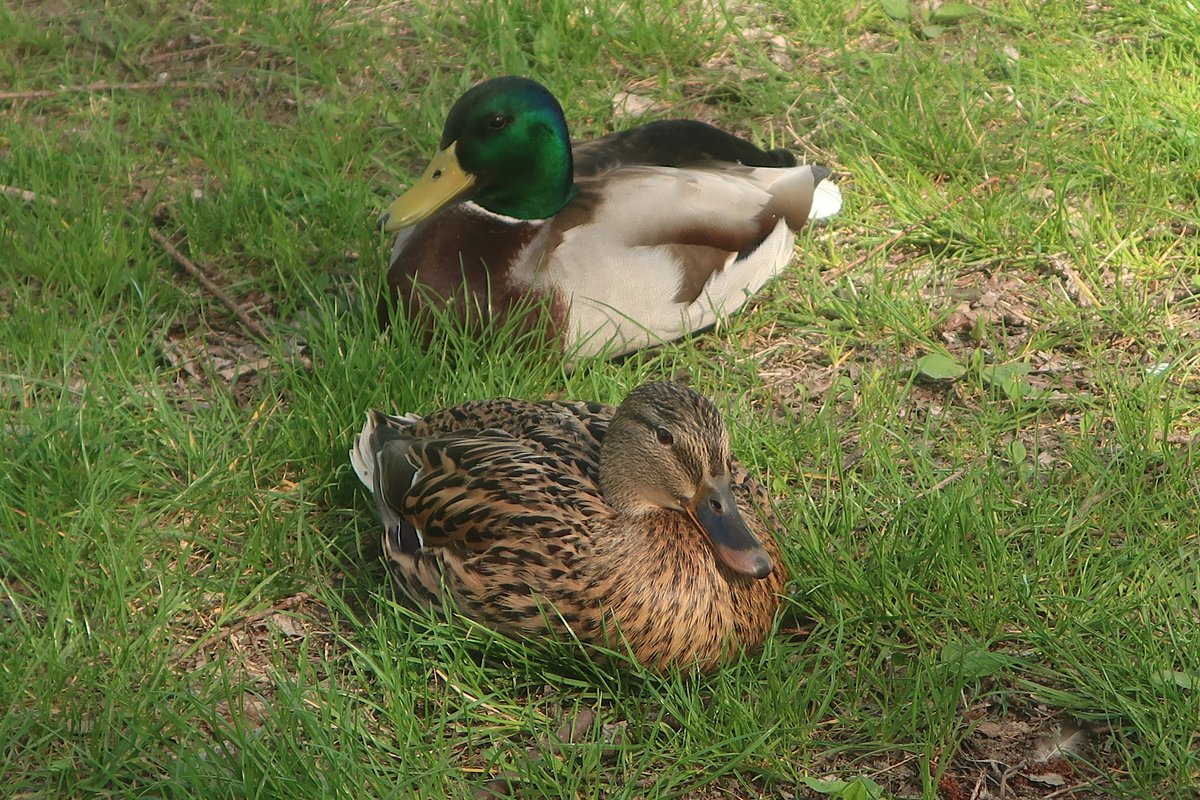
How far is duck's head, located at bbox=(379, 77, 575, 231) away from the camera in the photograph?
393 cm

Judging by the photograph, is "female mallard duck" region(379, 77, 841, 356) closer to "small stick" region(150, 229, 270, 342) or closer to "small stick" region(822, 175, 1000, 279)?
"small stick" region(822, 175, 1000, 279)

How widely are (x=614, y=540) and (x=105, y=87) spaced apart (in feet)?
11.4

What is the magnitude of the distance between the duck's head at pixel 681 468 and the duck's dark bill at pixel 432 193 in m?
1.33

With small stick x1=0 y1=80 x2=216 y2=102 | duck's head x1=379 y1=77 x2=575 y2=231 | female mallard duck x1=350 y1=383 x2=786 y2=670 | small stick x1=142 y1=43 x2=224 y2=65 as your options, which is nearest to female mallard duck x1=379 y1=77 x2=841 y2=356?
duck's head x1=379 y1=77 x2=575 y2=231

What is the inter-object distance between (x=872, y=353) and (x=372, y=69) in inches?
97.5

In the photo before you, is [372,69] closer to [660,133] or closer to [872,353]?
[660,133]

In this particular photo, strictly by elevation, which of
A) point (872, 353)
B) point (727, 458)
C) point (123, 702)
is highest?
point (727, 458)

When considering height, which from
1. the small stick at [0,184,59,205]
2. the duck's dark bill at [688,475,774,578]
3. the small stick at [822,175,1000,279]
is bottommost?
the small stick at [822,175,1000,279]

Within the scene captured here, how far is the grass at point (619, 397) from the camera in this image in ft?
9.01

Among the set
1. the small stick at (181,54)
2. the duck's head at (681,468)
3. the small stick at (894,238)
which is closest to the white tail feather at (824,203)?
the small stick at (894,238)

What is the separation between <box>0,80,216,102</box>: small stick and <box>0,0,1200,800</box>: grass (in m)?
0.02

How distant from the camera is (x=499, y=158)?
398 cm

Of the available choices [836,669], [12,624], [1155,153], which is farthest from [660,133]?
[12,624]

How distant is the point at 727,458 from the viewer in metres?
2.80
